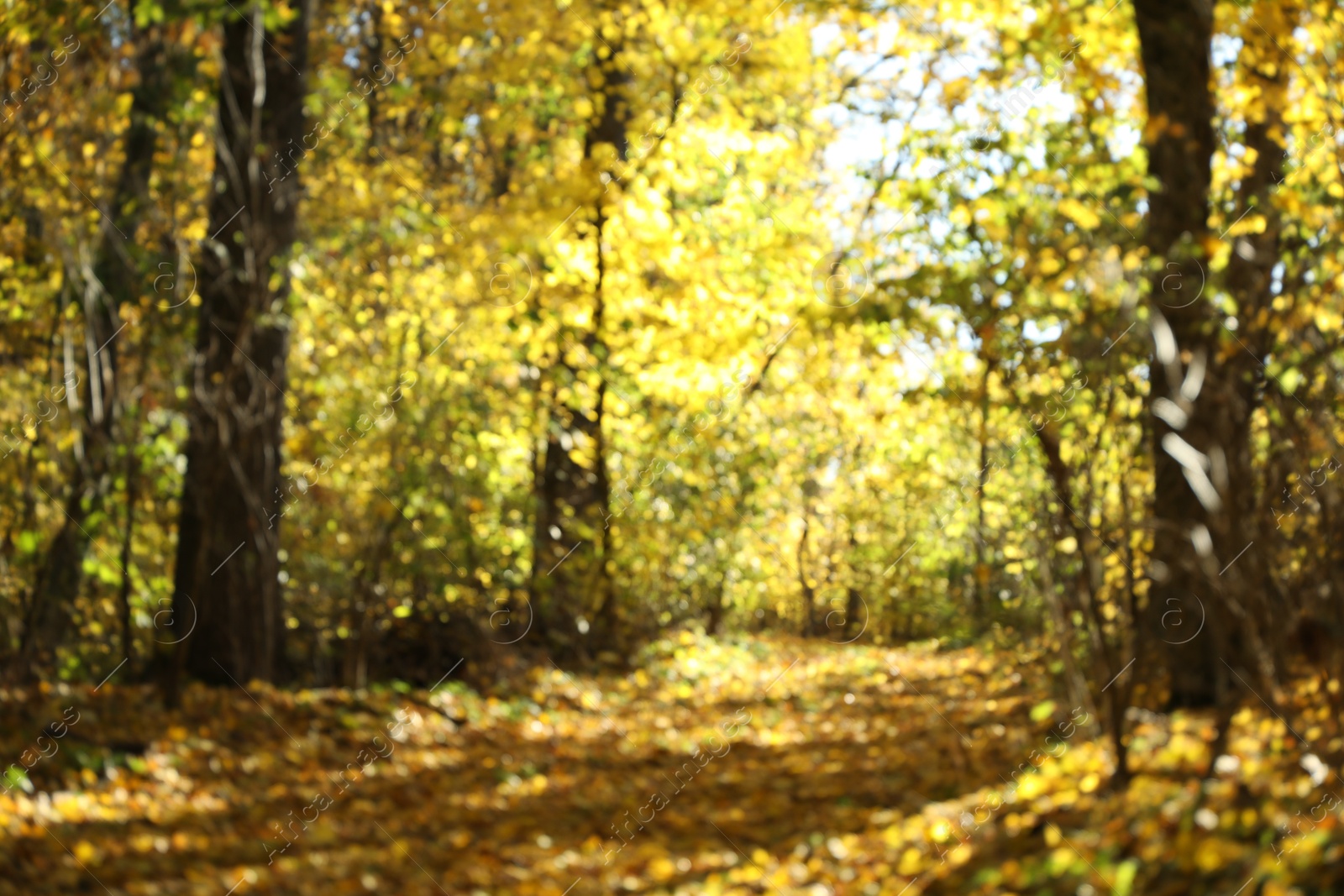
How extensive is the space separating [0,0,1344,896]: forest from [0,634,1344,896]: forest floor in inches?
1.3

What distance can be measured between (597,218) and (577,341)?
104 cm

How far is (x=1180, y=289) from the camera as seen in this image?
16.7 feet

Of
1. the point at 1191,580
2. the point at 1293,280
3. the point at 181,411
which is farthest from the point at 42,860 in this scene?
the point at 1293,280

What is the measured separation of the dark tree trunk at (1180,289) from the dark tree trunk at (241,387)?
4893 mm

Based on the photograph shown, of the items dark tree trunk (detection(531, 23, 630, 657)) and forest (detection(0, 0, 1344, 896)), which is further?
dark tree trunk (detection(531, 23, 630, 657))

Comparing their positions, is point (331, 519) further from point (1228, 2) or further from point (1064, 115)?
point (1228, 2)

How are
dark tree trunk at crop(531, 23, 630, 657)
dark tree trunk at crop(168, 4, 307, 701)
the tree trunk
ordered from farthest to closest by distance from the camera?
dark tree trunk at crop(531, 23, 630, 657), dark tree trunk at crop(168, 4, 307, 701), the tree trunk

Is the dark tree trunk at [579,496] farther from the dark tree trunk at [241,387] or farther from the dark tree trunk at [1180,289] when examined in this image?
the dark tree trunk at [1180,289]

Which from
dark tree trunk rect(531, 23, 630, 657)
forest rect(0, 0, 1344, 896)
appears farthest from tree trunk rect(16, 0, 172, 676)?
dark tree trunk rect(531, 23, 630, 657)

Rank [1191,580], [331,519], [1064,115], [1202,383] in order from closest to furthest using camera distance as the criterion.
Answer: [1202,383] → [1191,580] → [1064,115] → [331,519]

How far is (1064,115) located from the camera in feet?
23.1

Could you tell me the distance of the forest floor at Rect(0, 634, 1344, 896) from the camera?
4.09m

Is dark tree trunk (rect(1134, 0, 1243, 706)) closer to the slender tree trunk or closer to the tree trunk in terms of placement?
the slender tree trunk

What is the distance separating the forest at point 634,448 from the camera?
449 cm
